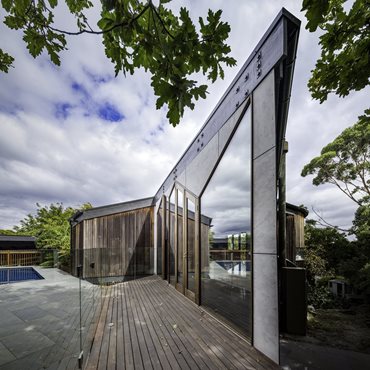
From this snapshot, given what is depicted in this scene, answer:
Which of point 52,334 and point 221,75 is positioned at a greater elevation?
point 221,75

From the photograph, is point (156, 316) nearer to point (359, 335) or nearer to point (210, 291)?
point (210, 291)

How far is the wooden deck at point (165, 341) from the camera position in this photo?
303 centimetres

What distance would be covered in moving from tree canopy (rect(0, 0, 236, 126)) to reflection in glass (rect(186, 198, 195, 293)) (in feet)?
16.9

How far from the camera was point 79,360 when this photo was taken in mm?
2955

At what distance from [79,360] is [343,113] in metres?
12.2

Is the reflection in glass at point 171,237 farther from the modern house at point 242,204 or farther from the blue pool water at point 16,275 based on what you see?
the blue pool water at point 16,275

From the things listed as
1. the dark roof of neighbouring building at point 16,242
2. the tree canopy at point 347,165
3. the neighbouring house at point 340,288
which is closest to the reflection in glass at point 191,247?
the neighbouring house at point 340,288

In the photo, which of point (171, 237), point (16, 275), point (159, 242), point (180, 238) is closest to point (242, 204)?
point (180, 238)

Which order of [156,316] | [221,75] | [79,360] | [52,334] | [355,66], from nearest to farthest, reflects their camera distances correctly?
[221,75], [355,66], [79,360], [52,334], [156,316]

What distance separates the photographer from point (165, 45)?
1.46 meters

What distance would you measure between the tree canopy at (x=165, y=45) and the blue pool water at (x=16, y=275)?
11.5 meters

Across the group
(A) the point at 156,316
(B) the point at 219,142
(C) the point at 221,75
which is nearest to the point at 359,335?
(A) the point at 156,316

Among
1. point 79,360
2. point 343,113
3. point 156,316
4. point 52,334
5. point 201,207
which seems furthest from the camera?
point 343,113

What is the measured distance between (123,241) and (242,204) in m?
7.80
